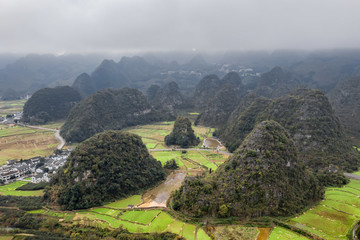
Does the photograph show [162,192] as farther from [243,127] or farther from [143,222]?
[243,127]

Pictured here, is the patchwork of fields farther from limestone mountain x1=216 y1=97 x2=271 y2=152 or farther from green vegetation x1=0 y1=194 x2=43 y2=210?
limestone mountain x1=216 y1=97 x2=271 y2=152

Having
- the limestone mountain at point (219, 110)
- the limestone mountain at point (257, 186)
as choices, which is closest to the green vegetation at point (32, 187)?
the limestone mountain at point (257, 186)

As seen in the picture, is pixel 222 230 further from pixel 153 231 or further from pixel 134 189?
pixel 134 189

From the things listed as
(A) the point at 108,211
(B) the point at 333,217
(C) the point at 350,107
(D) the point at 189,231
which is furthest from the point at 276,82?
(A) the point at 108,211

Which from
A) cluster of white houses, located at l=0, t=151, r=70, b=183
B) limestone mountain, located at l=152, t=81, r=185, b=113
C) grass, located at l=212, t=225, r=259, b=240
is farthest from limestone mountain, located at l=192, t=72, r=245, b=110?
grass, located at l=212, t=225, r=259, b=240

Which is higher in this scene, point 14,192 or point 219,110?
point 219,110

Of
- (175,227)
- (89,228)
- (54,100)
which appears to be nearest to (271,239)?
(175,227)
